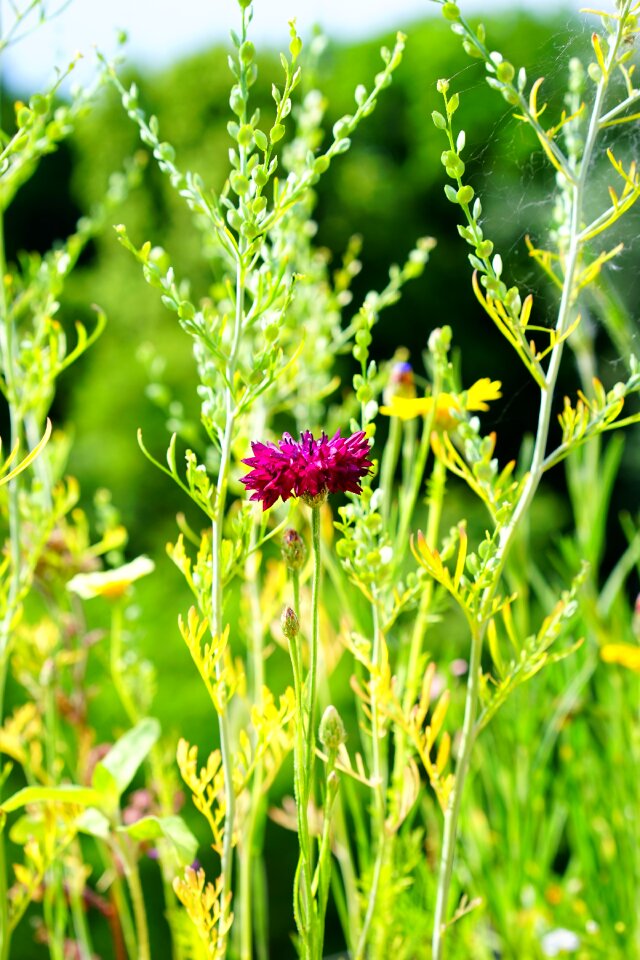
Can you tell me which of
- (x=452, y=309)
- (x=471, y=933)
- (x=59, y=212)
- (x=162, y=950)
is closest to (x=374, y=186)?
(x=452, y=309)

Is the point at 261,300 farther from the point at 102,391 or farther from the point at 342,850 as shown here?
the point at 102,391

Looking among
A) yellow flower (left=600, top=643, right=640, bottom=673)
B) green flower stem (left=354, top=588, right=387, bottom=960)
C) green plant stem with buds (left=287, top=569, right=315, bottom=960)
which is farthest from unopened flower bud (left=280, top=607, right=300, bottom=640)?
yellow flower (left=600, top=643, right=640, bottom=673)

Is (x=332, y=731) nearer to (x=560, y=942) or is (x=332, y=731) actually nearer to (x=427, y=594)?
(x=427, y=594)

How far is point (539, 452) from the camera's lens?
0.41 m

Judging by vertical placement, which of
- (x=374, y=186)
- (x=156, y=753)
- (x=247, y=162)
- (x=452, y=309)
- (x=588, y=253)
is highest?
(x=247, y=162)

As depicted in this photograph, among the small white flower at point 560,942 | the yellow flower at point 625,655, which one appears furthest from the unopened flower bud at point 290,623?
the small white flower at point 560,942

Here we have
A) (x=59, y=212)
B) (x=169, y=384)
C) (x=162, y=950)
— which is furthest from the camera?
(x=59, y=212)

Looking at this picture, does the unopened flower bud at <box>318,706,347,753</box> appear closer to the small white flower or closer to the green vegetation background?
the small white flower

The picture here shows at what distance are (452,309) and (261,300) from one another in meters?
3.11

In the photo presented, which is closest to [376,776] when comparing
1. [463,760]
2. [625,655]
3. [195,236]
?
[463,760]

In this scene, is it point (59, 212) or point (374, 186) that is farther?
point (59, 212)

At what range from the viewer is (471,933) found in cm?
85

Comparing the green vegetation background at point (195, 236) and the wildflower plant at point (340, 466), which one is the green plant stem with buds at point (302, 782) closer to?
the wildflower plant at point (340, 466)

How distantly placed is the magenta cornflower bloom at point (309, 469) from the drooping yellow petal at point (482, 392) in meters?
0.12
